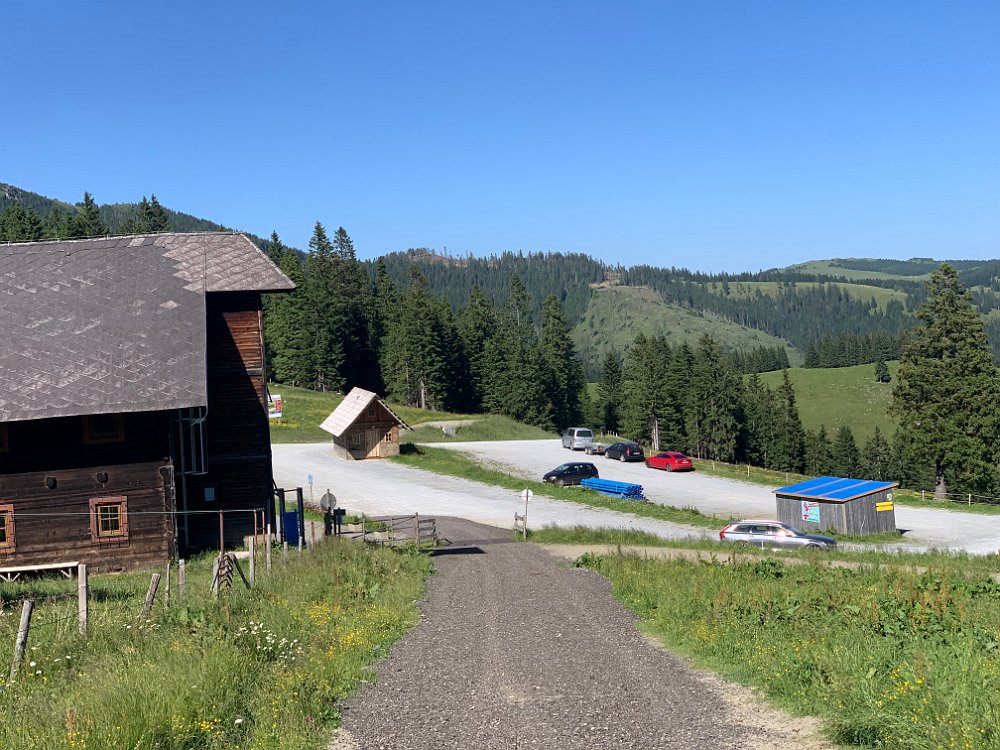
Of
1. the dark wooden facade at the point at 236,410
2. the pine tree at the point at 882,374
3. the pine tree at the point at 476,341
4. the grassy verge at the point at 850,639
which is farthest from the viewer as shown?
the pine tree at the point at 882,374

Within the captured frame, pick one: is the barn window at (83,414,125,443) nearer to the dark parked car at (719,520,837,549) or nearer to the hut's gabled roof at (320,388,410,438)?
the dark parked car at (719,520,837,549)

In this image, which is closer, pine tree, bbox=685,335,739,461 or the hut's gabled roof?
the hut's gabled roof

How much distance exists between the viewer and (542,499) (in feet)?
160

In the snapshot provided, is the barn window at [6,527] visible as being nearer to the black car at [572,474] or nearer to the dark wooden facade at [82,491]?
the dark wooden facade at [82,491]

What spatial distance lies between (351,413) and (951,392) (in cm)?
4099

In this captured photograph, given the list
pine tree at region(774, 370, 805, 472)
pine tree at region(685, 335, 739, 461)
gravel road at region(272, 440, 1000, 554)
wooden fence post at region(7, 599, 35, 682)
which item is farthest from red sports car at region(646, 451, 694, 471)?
pine tree at region(774, 370, 805, 472)

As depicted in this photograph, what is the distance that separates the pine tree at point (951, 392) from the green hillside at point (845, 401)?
10493 centimetres

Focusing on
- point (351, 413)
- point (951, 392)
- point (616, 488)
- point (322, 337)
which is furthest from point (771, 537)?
point (322, 337)

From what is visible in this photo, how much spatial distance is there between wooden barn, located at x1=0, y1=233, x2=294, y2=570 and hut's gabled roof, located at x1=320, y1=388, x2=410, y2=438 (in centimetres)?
2854

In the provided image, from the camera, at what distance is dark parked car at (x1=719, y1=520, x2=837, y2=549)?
33.0 metres

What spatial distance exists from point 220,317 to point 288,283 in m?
2.95

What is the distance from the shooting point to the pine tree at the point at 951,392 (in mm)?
56188

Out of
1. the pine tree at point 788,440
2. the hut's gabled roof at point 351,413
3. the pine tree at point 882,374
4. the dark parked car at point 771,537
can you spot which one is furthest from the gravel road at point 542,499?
the pine tree at point 882,374

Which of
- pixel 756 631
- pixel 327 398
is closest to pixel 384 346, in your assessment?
pixel 327 398
